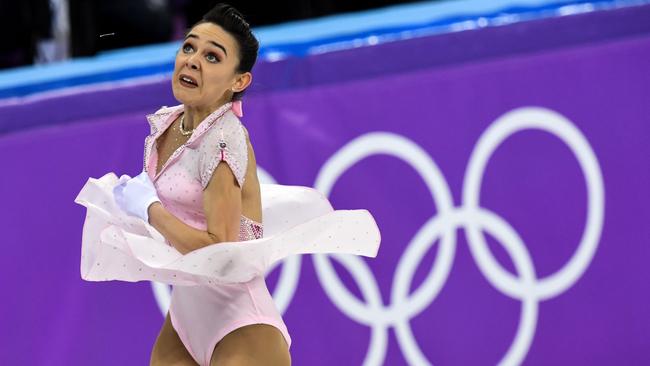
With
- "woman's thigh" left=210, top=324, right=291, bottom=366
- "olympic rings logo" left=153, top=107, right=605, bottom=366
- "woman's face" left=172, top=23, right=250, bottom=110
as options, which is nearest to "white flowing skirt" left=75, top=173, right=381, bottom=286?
"woman's thigh" left=210, top=324, right=291, bottom=366

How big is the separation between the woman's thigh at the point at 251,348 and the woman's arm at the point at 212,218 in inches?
10.3

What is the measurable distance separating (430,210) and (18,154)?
1.51m

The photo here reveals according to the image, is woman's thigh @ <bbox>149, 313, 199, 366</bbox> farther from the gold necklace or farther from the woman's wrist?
the gold necklace

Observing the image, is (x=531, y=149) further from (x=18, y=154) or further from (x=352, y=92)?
(x=18, y=154)

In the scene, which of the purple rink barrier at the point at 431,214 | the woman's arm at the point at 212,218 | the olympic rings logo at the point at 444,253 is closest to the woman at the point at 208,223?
the woman's arm at the point at 212,218

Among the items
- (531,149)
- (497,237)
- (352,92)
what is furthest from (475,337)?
(352,92)

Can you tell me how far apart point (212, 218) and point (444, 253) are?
182 centimetres

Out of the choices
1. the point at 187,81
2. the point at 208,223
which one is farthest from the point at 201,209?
the point at 187,81

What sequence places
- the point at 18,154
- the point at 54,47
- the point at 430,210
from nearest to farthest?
the point at 18,154
the point at 430,210
the point at 54,47

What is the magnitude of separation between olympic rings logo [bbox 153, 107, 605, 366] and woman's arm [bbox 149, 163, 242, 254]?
1487mm

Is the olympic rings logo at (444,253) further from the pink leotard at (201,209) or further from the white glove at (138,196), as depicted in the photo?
the white glove at (138,196)

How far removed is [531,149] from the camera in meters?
4.76

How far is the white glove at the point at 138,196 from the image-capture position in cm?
303

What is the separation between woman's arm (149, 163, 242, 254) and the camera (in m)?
2.99
